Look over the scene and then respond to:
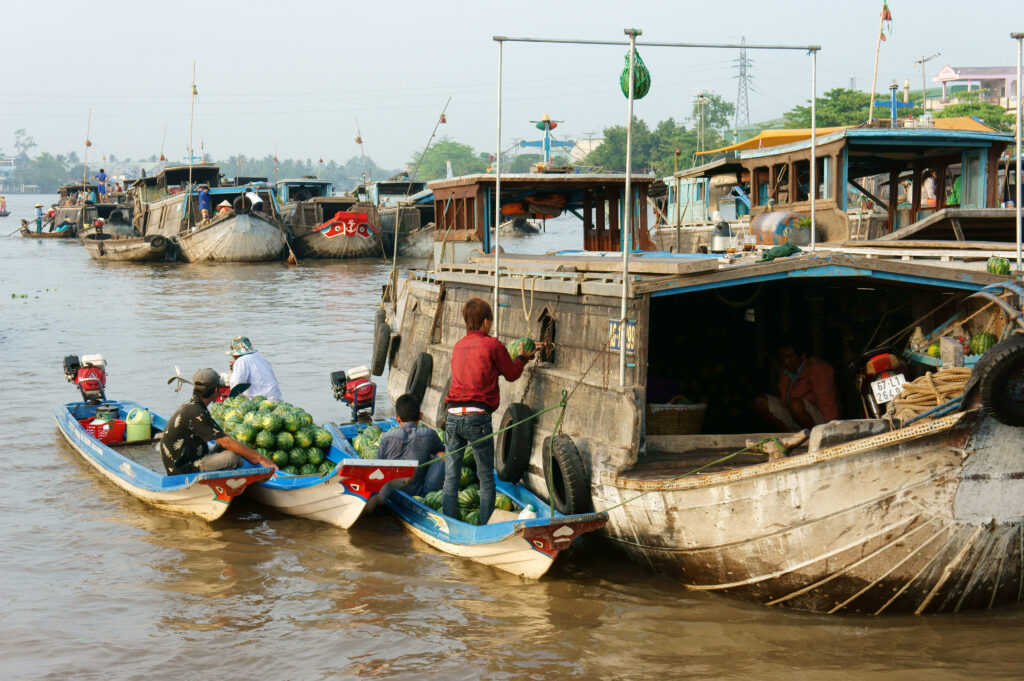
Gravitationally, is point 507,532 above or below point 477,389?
below

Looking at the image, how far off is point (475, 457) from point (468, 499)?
651 mm

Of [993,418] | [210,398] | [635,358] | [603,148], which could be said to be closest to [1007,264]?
[993,418]

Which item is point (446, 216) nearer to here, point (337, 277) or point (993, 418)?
point (993, 418)

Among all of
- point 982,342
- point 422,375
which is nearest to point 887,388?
point 982,342

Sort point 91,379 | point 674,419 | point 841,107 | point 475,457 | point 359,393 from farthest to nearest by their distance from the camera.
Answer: point 841,107 → point 91,379 → point 359,393 → point 674,419 → point 475,457

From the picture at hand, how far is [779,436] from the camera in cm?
723

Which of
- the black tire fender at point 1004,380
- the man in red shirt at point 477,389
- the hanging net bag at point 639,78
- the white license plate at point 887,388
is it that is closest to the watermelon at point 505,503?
the man in red shirt at point 477,389

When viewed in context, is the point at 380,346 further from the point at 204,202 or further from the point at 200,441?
the point at 204,202

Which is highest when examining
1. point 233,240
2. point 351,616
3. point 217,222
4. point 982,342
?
point 217,222

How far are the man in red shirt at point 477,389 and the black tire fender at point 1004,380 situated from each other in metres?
3.36

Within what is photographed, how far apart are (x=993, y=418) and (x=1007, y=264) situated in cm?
228

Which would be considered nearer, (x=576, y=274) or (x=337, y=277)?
(x=576, y=274)

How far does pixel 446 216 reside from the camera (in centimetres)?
1237

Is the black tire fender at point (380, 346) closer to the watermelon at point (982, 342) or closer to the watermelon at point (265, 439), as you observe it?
the watermelon at point (265, 439)
